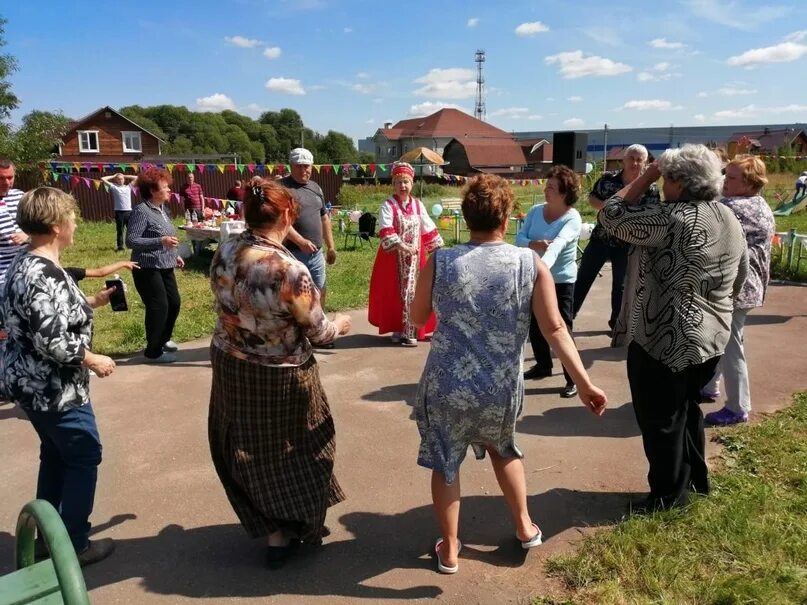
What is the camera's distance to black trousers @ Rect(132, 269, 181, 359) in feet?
18.1

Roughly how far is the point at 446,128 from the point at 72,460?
241ft

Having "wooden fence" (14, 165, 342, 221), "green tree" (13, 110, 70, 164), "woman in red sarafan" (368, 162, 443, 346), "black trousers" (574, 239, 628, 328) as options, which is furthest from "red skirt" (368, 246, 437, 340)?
"green tree" (13, 110, 70, 164)

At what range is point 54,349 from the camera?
2453 mm

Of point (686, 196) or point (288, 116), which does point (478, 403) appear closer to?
point (686, 196)

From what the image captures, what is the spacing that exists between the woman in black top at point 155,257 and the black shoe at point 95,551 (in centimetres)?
296

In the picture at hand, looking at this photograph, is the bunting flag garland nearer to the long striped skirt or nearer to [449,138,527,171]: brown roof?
the long striped skirt

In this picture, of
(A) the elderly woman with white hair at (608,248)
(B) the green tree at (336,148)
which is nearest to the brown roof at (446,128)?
(B) the green tree at (336,148)

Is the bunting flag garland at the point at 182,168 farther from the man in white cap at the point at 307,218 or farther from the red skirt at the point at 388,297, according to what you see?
the man in white cap at the point at 307,218

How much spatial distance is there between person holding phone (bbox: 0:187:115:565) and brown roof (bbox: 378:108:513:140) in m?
70.6

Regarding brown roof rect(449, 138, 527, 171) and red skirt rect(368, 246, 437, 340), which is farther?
brown roof rect(449, 138, 527, 171)

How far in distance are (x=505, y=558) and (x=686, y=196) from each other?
1.83 m

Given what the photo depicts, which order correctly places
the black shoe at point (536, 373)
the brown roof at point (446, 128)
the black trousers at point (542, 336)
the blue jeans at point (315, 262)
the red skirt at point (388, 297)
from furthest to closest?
1. the brown roof at point (446, 128)
2. the red skirt at point (388, 297)
3. the blue jeans at point (315, 262)
4. the black shoe at point (536, 373)
5. the black trousers at point (542, 336)

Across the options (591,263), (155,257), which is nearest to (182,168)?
(155,257)

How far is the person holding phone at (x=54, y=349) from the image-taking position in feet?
Answer: 8.11
